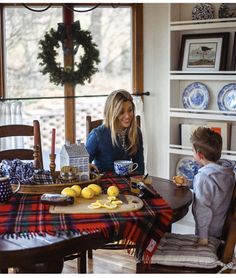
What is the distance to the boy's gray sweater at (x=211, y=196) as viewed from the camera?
7.60ft

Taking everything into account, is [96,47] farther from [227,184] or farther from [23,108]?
[227,184]

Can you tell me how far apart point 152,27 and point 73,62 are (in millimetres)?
752

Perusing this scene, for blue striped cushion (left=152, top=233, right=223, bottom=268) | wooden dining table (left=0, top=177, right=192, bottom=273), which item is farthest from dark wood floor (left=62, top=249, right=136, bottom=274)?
wooden dining table (left=0, top=177, right=192, bottom=273)

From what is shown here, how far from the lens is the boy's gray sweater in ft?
7.60

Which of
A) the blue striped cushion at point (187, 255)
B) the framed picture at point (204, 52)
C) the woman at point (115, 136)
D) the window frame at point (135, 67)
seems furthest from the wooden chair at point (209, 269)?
A: the window frame at point (135, 67)

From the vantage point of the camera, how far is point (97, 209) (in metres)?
2.15

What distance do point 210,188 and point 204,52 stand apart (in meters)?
1.83

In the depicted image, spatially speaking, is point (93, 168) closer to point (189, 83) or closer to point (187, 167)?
point (187, 167)

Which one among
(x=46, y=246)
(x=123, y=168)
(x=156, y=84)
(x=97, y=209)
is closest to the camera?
(x=46, y=246)

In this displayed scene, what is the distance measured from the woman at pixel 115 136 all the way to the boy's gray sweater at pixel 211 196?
0.81 meters

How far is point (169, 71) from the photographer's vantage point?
13.4ft

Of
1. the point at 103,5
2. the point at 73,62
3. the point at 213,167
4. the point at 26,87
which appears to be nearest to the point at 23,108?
the point at 26,87

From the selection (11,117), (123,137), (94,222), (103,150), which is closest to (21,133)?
(103,150)

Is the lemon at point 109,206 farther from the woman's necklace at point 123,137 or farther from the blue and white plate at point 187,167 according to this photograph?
the blue and white plate at point 187,167
